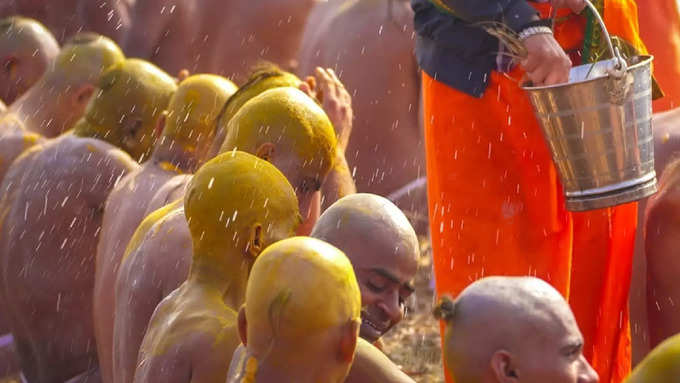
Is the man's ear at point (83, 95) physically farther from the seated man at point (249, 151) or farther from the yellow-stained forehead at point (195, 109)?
the seated man at point (249, 151)

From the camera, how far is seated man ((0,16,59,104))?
806cm

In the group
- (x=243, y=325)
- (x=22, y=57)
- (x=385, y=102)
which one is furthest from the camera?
(x=385, y=102)

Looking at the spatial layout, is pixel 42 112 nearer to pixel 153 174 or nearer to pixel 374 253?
pixel 153 174

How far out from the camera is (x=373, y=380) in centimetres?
353

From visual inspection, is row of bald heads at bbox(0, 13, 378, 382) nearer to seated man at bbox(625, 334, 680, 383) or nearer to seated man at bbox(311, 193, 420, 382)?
seated man at bbox(311, 193, 420, 382)

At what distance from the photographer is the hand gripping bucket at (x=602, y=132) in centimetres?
404

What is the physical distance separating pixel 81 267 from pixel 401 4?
3.02 meters

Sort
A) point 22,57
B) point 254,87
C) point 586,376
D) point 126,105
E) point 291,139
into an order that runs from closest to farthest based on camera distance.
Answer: point 586,376
point 291,139
point 254,87
point 126,105
point 22,57

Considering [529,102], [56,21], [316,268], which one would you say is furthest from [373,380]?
[56,21]

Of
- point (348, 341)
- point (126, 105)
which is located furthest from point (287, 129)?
point (126, 105)

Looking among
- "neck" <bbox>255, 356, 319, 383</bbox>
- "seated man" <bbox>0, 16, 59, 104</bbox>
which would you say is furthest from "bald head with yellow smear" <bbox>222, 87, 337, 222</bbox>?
"seated man" <bbox>0, 16, 59, 104</bbox>

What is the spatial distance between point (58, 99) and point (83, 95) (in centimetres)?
13

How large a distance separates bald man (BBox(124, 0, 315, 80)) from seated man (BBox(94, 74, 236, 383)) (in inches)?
159

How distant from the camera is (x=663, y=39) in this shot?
5.63 meters
